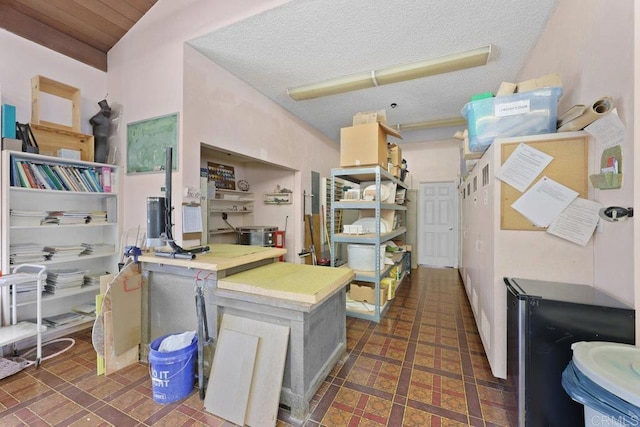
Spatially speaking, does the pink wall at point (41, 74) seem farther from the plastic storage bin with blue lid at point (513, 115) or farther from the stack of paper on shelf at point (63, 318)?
the plastic storage bin with blue lid at point (513, 115)

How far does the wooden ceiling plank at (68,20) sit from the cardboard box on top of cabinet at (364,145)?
3055 mm

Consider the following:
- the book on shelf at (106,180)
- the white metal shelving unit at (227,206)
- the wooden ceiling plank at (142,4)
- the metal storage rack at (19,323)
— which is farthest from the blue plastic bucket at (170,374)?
the wooden ceiling plank at (142,4)

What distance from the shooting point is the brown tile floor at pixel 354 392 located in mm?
1552

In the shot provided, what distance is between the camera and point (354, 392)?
1.79 meters

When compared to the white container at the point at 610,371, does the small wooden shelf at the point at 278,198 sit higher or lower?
higher

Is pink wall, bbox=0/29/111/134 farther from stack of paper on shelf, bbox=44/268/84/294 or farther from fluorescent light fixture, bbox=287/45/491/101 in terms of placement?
fluorescent light fixture, bbox=287/45/491/101

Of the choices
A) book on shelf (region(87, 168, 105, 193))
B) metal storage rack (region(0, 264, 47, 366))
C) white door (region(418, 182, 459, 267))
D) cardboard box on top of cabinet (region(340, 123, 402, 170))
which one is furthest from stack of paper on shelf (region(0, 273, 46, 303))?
white door (region(418, 182, 459, 267))

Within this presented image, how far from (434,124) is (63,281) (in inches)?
228

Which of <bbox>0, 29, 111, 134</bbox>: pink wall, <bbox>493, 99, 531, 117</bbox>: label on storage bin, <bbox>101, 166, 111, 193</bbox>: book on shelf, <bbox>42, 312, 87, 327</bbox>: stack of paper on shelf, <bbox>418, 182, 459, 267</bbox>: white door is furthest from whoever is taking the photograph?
<bbox>418, 182, 459, 267</bbox>: white door

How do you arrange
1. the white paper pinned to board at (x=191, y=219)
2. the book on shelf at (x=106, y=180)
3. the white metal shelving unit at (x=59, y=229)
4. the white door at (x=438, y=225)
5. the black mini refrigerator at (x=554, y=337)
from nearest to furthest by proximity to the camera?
the black mini refrigerator at (x=554, y=337), the white metal shelving unit at (x=59, y=229), the white paper pinned to board at (x=191, y=219), the book on shelf at (x=106, y=180), the white door at (x=438, y=225)

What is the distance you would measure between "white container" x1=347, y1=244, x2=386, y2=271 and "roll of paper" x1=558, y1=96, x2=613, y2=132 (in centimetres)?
197

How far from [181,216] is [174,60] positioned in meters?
1.68

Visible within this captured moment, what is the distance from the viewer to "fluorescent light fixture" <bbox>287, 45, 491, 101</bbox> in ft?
9.26

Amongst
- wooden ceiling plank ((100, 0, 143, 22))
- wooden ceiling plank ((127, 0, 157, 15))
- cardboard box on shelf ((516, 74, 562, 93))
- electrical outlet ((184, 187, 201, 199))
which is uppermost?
wooden ceiling plank ((127, 0, 157, 15))
